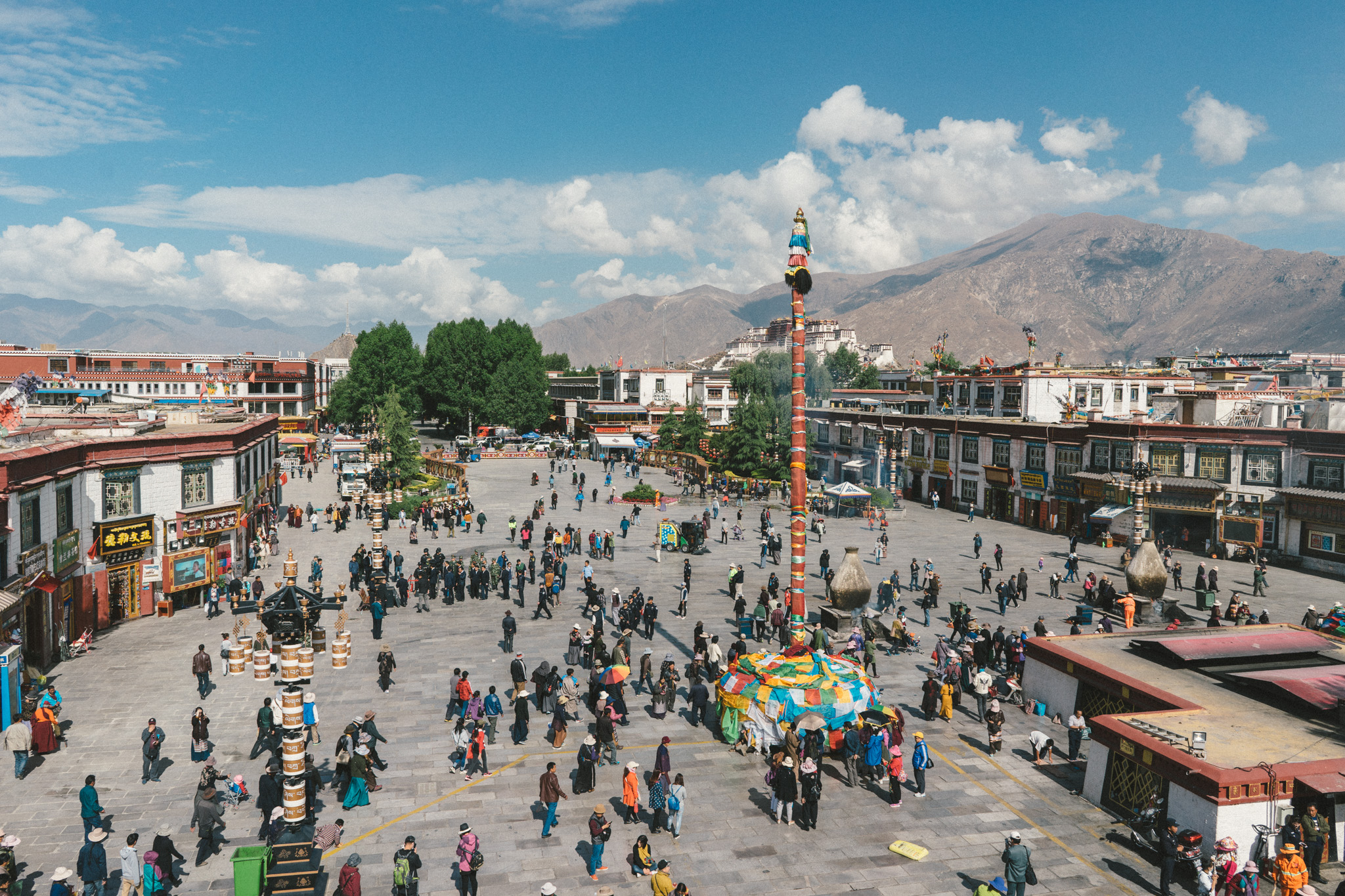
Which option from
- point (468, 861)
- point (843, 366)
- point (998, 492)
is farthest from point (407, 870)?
point (843, 366)

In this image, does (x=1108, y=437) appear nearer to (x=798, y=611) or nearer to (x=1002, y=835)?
(x=798, y=611)

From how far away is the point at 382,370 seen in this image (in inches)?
3723

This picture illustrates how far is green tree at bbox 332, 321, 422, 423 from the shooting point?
9450 centimetres

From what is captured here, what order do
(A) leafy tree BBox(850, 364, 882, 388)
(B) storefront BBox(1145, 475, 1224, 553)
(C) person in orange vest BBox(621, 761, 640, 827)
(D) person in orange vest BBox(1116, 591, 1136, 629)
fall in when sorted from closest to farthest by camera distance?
1. (C) person in orange vest BBox(621, 761, 640, 827)
2. (D) person in orange vest BBox(1116, 591, 1136, 629)
3. (B) storefront BBox(1145, 475, 1224, 553)
4. (A) leafy tree BBox(850, 364, 882, 388)

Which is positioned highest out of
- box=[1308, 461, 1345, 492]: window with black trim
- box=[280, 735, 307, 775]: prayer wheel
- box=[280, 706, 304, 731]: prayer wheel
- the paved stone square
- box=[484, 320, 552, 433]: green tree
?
box=[484, 320, 552, 433]: green tree

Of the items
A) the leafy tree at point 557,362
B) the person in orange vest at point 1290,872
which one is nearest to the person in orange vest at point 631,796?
the person in orange vest at point 1290,872

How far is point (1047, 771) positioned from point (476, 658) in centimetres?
1528

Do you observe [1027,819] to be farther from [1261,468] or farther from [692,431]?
[692,431]

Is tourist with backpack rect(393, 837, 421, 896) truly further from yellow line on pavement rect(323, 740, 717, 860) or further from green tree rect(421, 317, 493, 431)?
green tree rect(421, 317, 493, 431)

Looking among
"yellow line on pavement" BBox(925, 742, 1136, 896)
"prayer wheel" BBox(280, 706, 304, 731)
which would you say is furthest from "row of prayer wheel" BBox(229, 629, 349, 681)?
"yellow line on pavement" BBox(925, 742, 1136, 896)

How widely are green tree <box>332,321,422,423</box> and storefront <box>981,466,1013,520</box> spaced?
64.0 meters

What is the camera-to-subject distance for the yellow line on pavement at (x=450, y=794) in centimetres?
1432

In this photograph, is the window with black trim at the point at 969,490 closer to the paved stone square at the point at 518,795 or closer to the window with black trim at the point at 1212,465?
the window with black trim at the point at 1212,465

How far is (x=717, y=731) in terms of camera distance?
19.5 meters
